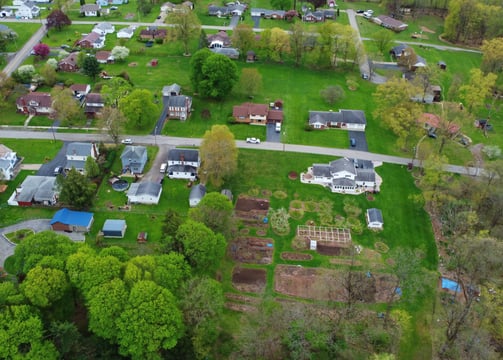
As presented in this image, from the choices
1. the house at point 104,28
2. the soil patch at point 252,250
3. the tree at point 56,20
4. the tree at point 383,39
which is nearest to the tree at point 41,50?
the house at point 104,28

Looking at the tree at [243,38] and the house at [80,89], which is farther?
the tree at [243,38]

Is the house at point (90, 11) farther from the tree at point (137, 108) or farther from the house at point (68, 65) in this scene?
the tree at point (137, 108)

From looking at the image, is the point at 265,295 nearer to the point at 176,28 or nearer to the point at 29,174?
the point at 29,174

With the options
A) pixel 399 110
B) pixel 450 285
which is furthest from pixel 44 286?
pixel 399 110

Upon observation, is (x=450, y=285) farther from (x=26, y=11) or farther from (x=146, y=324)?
(x=26, y=11)

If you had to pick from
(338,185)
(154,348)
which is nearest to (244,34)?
(338,185)

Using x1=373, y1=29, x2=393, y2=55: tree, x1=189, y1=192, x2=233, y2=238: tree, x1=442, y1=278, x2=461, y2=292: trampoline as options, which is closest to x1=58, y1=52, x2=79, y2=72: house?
x1=189, y1=192, x2=233, y2=238: tree

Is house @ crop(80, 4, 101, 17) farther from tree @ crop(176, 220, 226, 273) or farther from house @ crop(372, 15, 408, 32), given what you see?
tree @ crop(176, 220, 226, 273)
